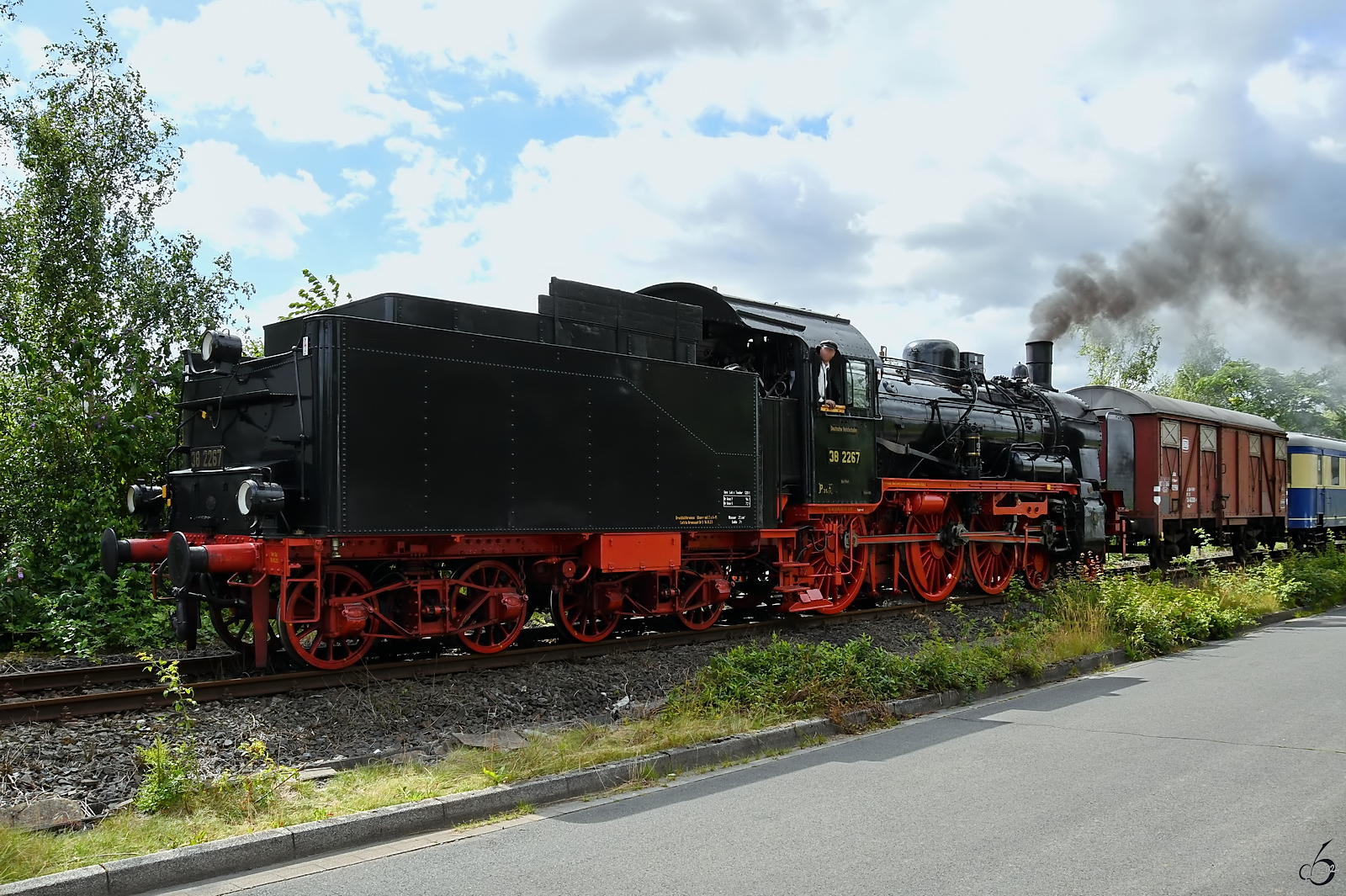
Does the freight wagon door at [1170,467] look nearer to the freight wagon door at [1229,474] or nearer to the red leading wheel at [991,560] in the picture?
the freight wagon door at [1229,474]

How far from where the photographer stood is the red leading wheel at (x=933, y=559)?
1295 centimetres

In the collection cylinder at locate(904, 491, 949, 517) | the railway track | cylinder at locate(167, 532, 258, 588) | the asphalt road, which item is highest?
cylinder at locate(904, 491, 949, 517)

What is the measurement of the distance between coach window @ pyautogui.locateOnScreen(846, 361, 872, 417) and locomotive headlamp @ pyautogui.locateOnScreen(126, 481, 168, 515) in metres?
7.16

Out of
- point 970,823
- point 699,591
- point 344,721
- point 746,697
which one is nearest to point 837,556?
point 699,591

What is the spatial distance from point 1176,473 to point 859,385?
955cm

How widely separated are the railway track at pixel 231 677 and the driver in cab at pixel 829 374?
2996 mm

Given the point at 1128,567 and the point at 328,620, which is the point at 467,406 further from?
the point at 1128,567

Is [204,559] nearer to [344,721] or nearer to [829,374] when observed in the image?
[344,721]

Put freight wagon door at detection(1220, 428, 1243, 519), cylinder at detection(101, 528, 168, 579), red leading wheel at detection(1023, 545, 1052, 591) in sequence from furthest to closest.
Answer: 1. freight wagon door at detection(1220, 428, 1243, 519)
2. red leading wheel at detection(1023, 545, 1052, 591)
3. cylinder at detection(101, 528, 168, 579)

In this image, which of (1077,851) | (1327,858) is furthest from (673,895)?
(1327,858)

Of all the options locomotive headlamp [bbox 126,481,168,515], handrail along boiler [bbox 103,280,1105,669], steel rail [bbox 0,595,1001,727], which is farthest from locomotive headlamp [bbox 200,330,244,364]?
steel rail [bbox 0,595,1001,727]

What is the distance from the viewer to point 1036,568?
1527 cm

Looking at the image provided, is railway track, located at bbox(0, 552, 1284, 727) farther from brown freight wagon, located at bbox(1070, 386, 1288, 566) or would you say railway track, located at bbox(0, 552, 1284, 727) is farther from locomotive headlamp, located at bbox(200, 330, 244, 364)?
brown freight wagon, located at bbox(1070, 386, 1288, 566)

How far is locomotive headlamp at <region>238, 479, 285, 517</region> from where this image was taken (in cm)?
683
